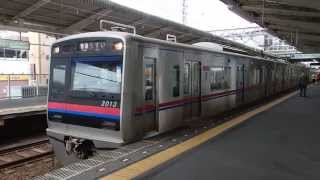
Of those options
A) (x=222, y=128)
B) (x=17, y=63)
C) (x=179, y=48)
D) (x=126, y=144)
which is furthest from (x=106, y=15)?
(x=17, y=63)

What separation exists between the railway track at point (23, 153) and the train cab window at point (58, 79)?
2.18 m

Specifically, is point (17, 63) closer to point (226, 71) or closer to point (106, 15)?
point (106, 15)

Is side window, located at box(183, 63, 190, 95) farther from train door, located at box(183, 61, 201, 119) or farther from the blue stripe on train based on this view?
the blue stripe on train

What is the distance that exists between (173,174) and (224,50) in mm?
7825

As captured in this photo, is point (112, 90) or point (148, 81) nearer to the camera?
point (112, 90)

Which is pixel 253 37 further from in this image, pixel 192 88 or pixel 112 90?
pixel 112 90

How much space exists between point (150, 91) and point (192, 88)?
2.32 metres

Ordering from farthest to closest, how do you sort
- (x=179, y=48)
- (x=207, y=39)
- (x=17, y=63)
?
(x=17, y=63), (x=207, y=39), (x=179, y=48)

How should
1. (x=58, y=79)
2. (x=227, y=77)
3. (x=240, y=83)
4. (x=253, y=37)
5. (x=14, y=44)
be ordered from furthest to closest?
(x=253, y=37) → (x=14, y=44) → (x=240, y=83) → (x=227, y=77) → (x=58, y=79)

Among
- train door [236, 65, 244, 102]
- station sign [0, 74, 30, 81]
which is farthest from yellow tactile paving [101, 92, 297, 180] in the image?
station sign [0, 74, 30, 81]

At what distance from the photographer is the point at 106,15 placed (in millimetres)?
14094

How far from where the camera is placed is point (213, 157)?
6.12 m

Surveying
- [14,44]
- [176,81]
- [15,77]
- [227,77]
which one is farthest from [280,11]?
[15,77]

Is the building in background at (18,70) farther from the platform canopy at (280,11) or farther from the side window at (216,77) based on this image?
the platform canopy at (280,11)
